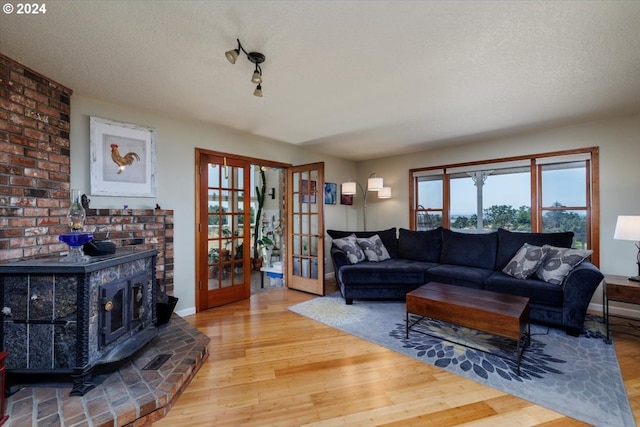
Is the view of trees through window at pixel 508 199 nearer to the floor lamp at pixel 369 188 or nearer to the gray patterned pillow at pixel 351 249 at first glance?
the floor lamp at pixel 369 188

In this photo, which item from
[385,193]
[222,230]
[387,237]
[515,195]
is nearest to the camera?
[222,230]

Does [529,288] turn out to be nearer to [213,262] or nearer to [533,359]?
[533,359]

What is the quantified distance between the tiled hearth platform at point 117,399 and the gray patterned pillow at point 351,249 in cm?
236

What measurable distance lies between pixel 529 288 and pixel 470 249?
1012 millimetres

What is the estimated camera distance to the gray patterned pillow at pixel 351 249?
154 inches

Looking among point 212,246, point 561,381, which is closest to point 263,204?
point 212,246

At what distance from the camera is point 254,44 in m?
1.79

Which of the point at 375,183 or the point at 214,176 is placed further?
the point at 375,183

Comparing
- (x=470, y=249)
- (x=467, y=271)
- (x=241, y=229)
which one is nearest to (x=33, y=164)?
(x=241, y=229)

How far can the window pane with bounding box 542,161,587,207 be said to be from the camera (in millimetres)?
3494

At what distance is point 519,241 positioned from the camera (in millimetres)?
3527

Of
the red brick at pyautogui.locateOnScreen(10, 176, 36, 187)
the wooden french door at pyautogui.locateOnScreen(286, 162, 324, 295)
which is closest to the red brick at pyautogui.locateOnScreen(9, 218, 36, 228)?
the red brick at pyautogui.locateOnScreen(10, 176, 36, 187)

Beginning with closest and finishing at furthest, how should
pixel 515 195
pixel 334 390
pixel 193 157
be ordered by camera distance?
pixel 334 390 < pixel 193 157 < pixel 515 195

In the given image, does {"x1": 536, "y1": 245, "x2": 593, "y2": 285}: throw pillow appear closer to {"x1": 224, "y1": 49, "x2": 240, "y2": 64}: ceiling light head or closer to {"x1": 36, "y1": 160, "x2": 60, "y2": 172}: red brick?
{"x1": 224, "y1": 49, "x2": 240, "y2": 64}: ceiling light head
